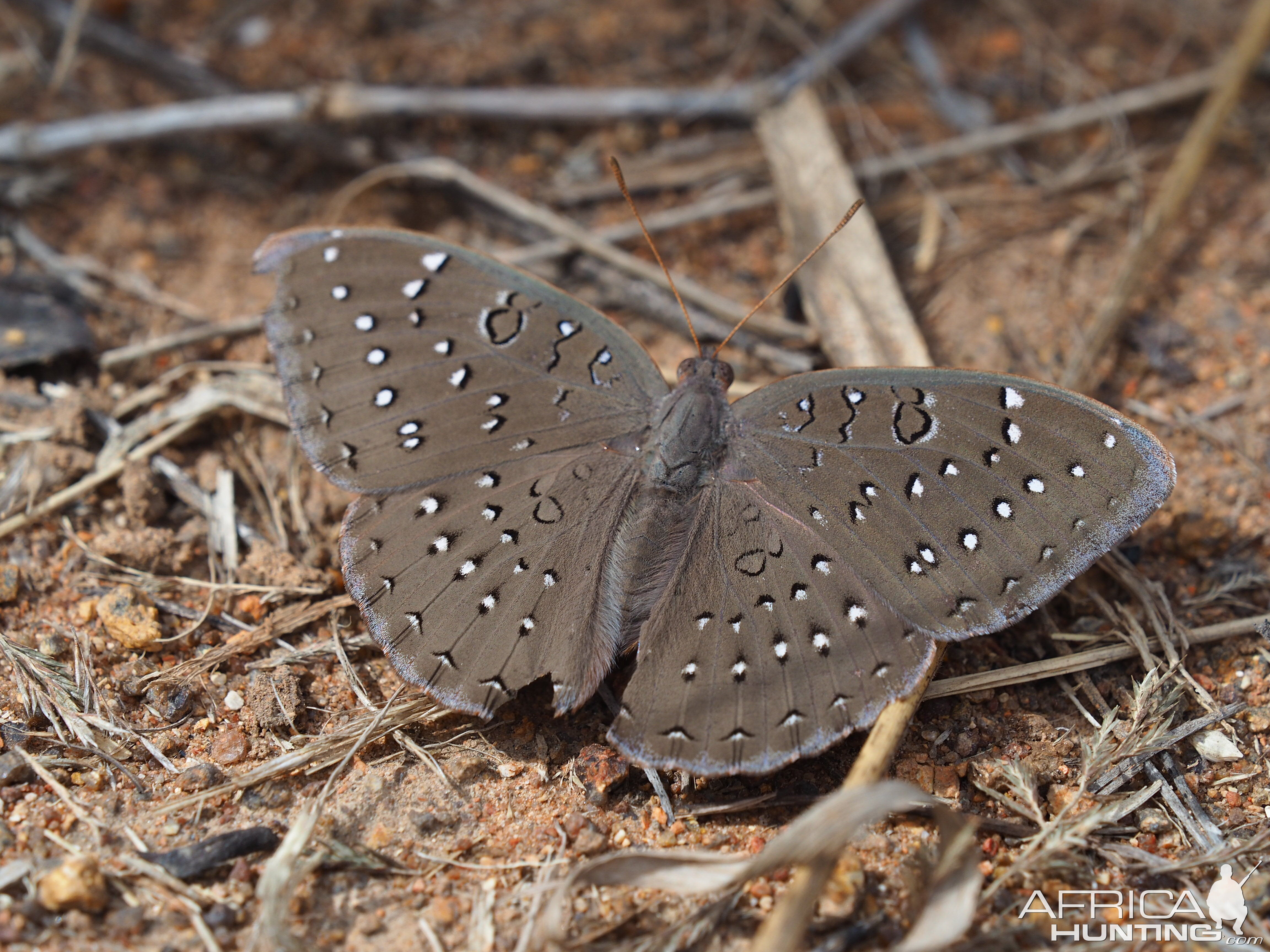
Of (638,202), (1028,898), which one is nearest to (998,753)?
(1028,898)

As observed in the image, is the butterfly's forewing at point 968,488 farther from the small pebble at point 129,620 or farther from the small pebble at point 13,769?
the small pebble at point 13,769

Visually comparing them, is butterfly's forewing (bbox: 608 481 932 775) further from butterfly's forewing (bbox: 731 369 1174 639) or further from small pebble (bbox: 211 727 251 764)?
small pebble (bbox: 211 727 251 764)

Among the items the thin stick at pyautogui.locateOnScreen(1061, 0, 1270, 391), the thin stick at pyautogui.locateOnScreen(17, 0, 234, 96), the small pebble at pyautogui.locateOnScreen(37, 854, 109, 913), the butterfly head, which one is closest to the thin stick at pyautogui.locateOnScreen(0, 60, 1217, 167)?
the thin stick at pyautogui.locateOnScreen(17, 0, 234, 96)

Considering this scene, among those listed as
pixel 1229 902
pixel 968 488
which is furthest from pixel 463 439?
pixel 1229 902

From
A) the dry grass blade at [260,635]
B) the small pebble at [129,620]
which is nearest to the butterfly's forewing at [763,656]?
the dry grass blade at [260,635]

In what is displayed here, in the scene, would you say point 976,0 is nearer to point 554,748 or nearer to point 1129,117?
point 1129,117

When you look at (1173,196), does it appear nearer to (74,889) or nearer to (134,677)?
(134,677)
